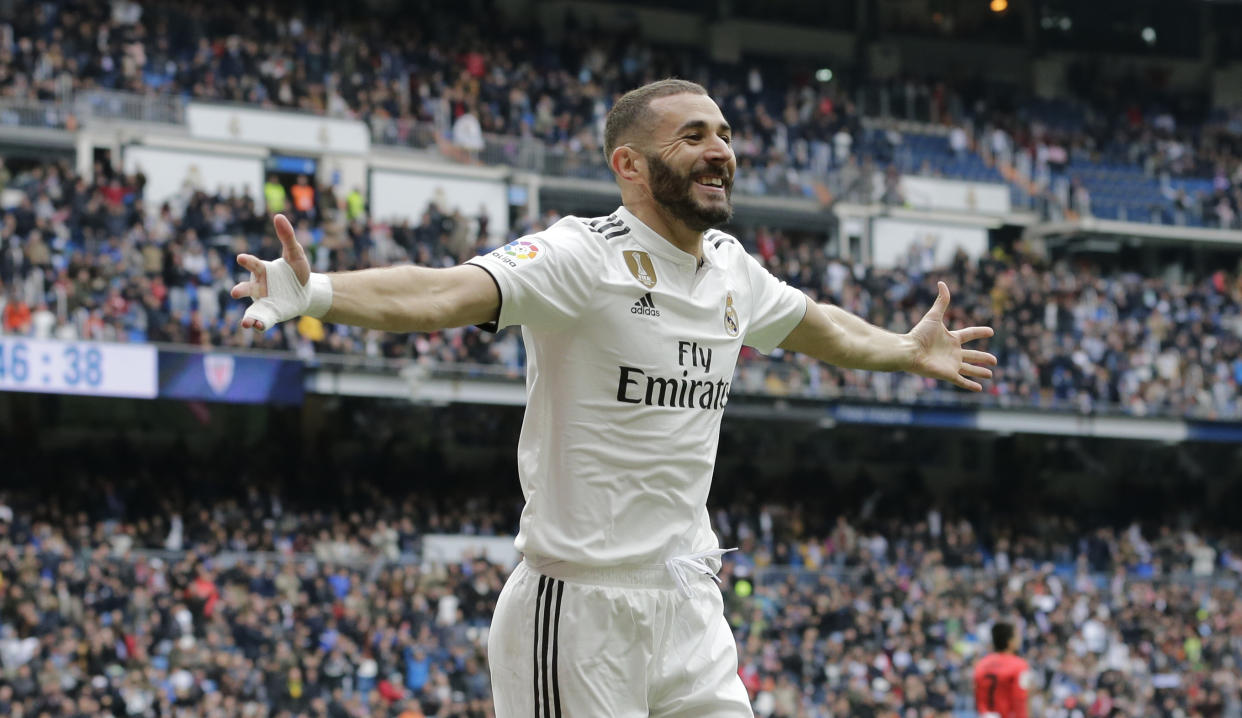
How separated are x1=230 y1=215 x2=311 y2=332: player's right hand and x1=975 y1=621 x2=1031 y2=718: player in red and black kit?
905 centimetres

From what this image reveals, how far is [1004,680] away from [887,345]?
7278 millimetres

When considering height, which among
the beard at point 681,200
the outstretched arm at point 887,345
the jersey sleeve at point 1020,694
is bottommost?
the jersey sleeve at point 1020,694

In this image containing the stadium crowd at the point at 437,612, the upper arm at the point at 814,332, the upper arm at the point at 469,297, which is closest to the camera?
the upper arm at the point at 469,297

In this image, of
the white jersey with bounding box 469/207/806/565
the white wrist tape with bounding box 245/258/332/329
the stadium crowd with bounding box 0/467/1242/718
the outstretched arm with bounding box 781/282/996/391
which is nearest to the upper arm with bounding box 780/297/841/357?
the outstretched arm with bounding box 781/282/996/391

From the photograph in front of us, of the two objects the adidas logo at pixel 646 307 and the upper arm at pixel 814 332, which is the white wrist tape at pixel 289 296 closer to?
the adidas logo at pixel 646 307

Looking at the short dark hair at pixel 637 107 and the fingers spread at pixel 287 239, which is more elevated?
the short dark hair at pixel 637 107

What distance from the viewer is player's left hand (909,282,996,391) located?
5.70 meters

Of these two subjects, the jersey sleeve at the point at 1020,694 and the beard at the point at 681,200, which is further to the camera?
the jersey sleeve at the point at 1020,694

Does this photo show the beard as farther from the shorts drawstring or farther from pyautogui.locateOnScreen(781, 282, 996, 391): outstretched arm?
the shorts drawstring

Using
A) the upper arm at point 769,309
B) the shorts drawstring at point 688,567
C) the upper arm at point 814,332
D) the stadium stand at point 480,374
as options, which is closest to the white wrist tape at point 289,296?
the shorts drawstring at point 688,567

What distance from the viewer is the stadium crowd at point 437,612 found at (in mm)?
18281

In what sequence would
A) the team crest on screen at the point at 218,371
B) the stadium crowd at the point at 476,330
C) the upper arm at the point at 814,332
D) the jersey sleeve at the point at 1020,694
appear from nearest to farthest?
the upper arm at the point at 814,332
the jersey sleeve at the point at 1020,694
the stadium crowd at the point at 476,330
the team crest on screen at the point at 218,371

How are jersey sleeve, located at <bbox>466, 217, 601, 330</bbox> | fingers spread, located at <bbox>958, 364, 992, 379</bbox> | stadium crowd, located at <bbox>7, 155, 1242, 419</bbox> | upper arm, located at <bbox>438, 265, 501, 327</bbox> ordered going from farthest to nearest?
stadium crowd, located at <bbox>7, 155, 1242, 419</bbox>, fingers spread, located at <bbox>958, 364, 992, 379</bbox>, jersey sleeve, located at <bbox>466, 217, 601, 330</bbox>, upper arm, located at <bbox>438, 265, 501, 327</bbox>

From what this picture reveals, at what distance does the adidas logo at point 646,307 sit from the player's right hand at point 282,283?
1.01m
